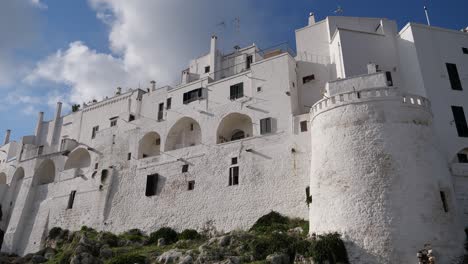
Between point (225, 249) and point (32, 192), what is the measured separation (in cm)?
2988

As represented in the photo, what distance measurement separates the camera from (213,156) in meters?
31.7

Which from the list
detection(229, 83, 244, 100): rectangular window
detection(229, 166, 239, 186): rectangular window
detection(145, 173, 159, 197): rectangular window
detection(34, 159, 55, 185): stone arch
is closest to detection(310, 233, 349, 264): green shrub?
detection(229, 166, 239, 186): rectangular window

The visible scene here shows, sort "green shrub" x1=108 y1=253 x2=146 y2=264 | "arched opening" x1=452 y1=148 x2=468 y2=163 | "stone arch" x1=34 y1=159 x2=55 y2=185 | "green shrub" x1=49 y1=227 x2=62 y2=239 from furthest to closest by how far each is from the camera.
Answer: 1. "stone arch" x1=34 y1=159 x2=55 y2=185
2. "green shrub" x1=49 y1=227 x2=62 y2=239
3. "arched opening" x1=452 y1=148 x2=468 y2=163
4. "green shrub" x1=108 y1=253 x2=146 y2=264

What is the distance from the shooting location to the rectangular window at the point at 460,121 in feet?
84.9

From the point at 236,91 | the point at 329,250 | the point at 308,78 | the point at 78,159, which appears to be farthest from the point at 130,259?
the point at 78,159

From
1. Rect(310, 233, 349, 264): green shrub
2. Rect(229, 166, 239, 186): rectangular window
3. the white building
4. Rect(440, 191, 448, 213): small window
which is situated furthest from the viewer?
Rect(229, 166, 239, 186): rectangular window

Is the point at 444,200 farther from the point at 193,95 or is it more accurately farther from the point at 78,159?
the point at 78,159

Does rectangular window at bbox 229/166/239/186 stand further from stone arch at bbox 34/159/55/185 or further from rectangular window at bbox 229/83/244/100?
stone arch at bbox 34/159/55/185

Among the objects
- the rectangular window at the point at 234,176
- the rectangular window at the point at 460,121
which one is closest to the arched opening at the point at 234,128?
the rectangular window at the point at 234,176

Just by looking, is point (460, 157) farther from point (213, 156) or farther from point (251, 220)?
point (213, 156)

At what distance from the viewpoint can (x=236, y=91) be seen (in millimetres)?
33031

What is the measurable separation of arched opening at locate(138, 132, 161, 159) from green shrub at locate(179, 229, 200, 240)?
10331 mm

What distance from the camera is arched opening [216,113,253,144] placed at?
32.9 m

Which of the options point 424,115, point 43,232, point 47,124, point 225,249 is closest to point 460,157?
point 424,115
